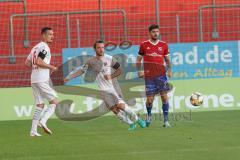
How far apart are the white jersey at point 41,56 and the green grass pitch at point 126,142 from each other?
117 centimetres

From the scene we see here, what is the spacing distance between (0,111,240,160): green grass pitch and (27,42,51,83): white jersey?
1169 mm

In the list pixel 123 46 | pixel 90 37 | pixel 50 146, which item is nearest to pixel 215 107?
pixel 123 46

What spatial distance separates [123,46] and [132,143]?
30.9 ft

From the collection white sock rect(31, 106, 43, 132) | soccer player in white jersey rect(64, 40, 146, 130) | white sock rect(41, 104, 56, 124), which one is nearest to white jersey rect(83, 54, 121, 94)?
soccer player in white jersey rect(64, 40, 146, 130)

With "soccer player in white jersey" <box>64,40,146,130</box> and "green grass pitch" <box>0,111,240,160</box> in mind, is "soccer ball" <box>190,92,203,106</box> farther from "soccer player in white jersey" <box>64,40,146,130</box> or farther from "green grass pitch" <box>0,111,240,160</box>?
"soccer player in white jersey" <box>64,40,146,130</box>

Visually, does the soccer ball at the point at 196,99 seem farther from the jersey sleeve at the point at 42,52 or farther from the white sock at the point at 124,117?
the jersey sleeve at the point at 42,52

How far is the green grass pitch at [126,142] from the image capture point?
948 centimetres

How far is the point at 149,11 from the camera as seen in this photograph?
23562mm

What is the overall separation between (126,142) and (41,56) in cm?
280

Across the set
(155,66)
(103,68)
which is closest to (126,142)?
(103,68)

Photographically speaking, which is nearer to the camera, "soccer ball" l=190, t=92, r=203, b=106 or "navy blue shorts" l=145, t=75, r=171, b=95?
"navy blue shorts" l=145, t=75, r=171, b=95

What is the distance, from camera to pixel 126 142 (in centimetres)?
1127

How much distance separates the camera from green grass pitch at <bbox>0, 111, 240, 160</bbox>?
373 inches

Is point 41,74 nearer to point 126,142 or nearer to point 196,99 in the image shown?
point 126,142
